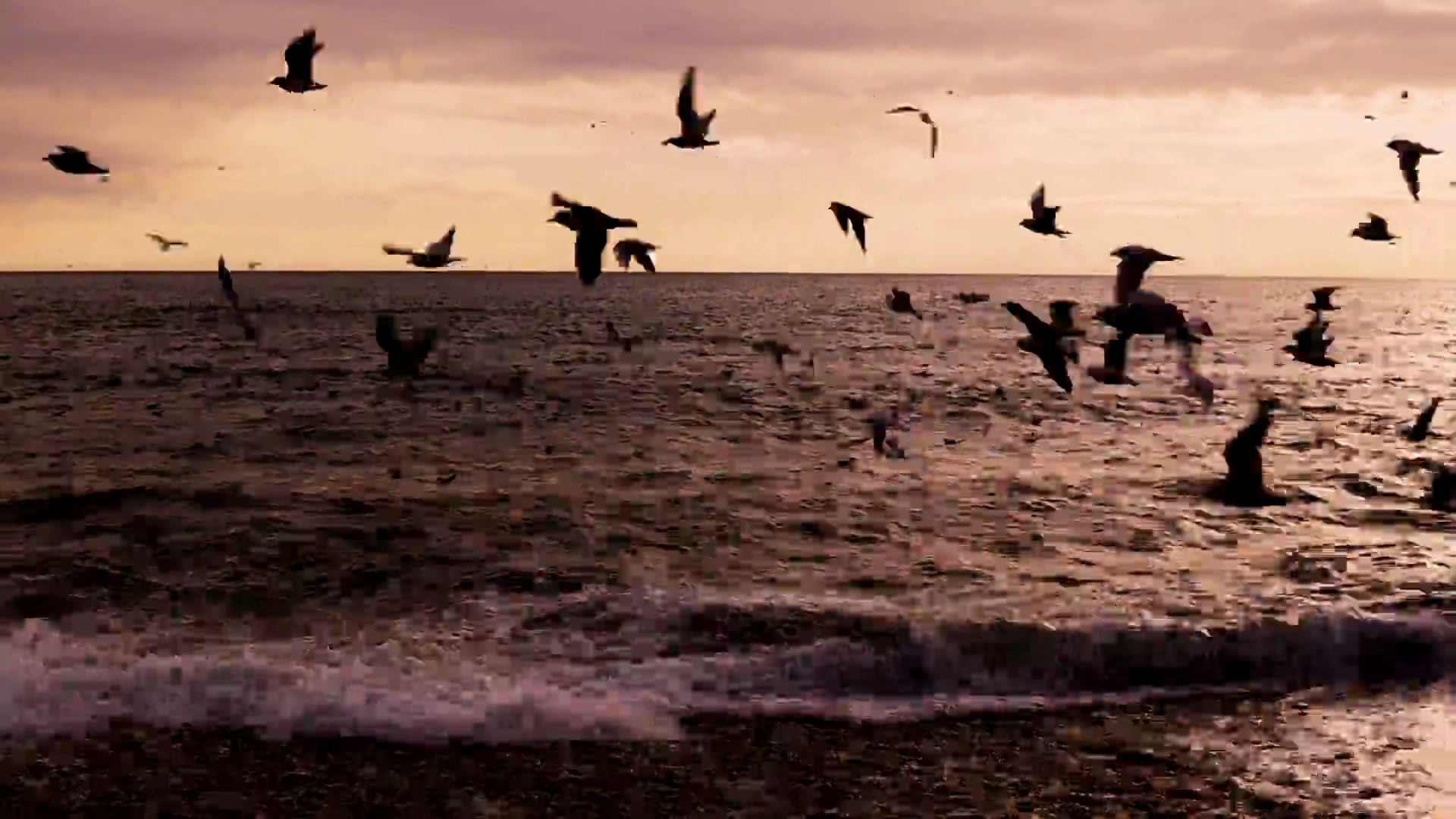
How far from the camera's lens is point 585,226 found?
488 inches

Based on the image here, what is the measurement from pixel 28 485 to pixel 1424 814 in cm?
2408

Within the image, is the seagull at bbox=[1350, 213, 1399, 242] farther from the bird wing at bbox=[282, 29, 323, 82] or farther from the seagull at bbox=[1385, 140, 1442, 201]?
the bird wing at bbox=[282, 29, 323, 82]

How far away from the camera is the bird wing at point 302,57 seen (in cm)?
1316

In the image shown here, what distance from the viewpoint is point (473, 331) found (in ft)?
322

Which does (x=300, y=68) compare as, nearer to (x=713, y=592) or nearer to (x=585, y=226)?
(x=585, y=226)

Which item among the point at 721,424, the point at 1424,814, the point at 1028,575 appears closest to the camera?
the point at 1424,814

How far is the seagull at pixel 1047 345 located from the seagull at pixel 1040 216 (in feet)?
3.24

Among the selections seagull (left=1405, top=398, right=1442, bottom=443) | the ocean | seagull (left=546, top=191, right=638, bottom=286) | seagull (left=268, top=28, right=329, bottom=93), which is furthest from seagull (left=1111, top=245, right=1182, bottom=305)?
seagull (left=1405, top=398, right=1442, bottom=443)

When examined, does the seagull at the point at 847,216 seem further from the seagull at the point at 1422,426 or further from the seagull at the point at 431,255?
the seagull at the point at 1422,426

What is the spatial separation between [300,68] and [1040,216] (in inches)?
327

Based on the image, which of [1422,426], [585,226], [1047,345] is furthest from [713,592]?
[1422,426]

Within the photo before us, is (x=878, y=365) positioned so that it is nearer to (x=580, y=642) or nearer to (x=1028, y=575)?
(x=1028, y=575)

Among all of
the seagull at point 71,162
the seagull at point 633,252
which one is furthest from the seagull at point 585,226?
the seagull at point 71,162

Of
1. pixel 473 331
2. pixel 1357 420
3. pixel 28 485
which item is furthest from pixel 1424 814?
pixel 473 331
